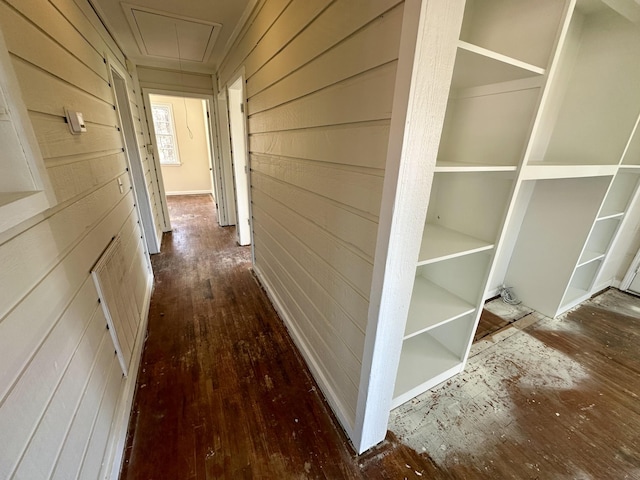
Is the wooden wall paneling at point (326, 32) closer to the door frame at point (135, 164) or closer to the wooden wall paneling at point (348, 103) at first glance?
the wooden wall paneling at point (348, 103)

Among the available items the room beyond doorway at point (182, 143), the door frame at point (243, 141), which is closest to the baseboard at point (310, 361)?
the door frame at point (243, 141)

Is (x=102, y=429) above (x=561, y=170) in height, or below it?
Result: below

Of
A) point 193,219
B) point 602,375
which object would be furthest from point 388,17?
point 193,219

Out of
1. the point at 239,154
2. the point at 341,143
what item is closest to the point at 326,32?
the point at 341,143

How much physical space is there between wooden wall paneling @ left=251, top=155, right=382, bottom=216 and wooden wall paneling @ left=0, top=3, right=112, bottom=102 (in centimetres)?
111

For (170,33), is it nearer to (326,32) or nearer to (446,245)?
(326,32)

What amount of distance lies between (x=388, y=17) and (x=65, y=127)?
1404 mm

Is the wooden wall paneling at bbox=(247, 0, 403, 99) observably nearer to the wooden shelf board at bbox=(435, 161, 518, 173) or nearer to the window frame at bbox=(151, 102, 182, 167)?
the wooden shelf board at bbox=(435, 161, 518, 173)

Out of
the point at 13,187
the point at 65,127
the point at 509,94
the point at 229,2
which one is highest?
the point at 229,2

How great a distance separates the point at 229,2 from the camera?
199 cm

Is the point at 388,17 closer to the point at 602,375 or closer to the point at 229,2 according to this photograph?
the point at 229,2

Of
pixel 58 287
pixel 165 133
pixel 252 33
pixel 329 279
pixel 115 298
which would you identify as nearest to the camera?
pixel 58 287

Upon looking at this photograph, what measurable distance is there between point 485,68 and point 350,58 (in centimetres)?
56

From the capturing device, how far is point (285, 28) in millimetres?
1503
